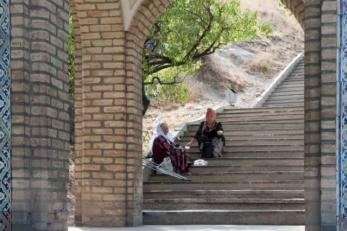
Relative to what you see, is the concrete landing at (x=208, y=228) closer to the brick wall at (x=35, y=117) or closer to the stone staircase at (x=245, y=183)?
the stone staircase at (x=245, y=183)

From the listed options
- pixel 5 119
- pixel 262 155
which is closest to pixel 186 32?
pixel 262 155

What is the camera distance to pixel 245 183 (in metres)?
12.2

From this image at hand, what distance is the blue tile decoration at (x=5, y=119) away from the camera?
608cm

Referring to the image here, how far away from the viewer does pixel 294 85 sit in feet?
72.5

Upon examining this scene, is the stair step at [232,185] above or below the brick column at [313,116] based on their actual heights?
below

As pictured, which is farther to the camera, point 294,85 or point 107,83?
point 294,85

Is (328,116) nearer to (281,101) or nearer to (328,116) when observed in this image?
(328,116)

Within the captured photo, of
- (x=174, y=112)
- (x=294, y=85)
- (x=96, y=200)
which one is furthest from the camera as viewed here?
(x=174, y=112)

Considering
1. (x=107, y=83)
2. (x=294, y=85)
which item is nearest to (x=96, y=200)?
(x=107, y=83)

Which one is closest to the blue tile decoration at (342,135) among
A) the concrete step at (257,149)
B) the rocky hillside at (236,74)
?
the concrete step at (257,149)

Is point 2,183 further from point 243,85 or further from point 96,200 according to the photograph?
point 243,85

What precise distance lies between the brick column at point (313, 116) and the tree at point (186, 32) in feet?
28.9

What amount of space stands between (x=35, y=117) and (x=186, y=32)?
9.78 meters

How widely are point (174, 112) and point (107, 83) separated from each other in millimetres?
14715
